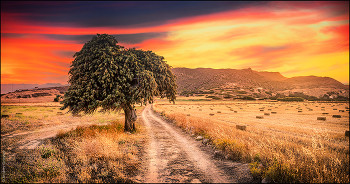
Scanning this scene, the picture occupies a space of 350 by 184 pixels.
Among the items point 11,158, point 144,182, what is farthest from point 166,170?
point 11,158

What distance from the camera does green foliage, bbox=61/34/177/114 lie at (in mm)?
13633

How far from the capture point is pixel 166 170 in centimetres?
798

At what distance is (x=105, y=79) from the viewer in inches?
546

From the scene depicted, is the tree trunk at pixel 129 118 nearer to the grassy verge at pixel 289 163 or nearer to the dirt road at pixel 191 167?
the dirt road at pixel 191 167

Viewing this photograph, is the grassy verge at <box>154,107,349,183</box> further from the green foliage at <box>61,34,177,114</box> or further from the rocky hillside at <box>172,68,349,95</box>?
the rocky hillside at <box>172,68,349,95</box>

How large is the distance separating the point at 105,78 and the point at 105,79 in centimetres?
22

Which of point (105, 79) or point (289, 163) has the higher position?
point (105, 79)

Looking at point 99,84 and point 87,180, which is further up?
point 99,84

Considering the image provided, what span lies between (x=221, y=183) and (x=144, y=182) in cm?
320

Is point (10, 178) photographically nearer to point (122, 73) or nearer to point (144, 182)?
point (144, 182)

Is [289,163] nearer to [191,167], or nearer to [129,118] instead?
[191,167]

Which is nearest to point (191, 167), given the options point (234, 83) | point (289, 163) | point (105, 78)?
point (289, 163)

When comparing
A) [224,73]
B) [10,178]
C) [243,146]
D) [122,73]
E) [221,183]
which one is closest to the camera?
[221,183]

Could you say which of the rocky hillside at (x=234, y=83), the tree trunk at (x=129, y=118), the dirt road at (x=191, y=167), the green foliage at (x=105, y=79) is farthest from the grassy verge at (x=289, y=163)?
the rocky hillside at (x=234, y=83)
